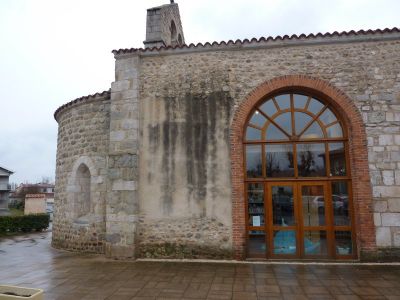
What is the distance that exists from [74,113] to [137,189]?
3.58m

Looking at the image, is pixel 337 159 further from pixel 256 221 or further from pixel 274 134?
pixel 256 221

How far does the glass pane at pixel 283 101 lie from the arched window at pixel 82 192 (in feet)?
19.4

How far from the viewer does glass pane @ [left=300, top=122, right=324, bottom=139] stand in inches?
319

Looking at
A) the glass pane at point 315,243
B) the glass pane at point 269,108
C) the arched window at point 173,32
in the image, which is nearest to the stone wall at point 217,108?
the glass pane at point 269,108

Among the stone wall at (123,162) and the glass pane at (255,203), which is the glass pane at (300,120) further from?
the stone wall at (123,162)

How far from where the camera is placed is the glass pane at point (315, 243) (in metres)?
7.67

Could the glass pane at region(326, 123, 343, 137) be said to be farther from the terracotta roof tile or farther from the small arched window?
the terracotta roof tile

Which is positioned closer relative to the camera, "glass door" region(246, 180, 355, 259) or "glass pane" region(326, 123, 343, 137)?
"glass door" region(246, 180, 355, 259)

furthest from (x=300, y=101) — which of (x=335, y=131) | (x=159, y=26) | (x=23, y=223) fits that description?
(x=23, y=223)

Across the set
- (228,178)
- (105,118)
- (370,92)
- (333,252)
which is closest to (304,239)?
(333,252)

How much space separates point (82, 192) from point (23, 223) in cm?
849

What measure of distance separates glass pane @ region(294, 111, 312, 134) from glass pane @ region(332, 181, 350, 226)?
1577 mm

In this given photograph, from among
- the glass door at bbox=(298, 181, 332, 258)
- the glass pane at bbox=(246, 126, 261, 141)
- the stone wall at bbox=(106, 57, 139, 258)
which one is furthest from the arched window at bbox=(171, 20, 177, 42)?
the glass door at bbox=(298, 181, 332, 258)

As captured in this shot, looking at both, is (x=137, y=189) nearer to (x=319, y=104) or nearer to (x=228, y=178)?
(x=228, y=178)
